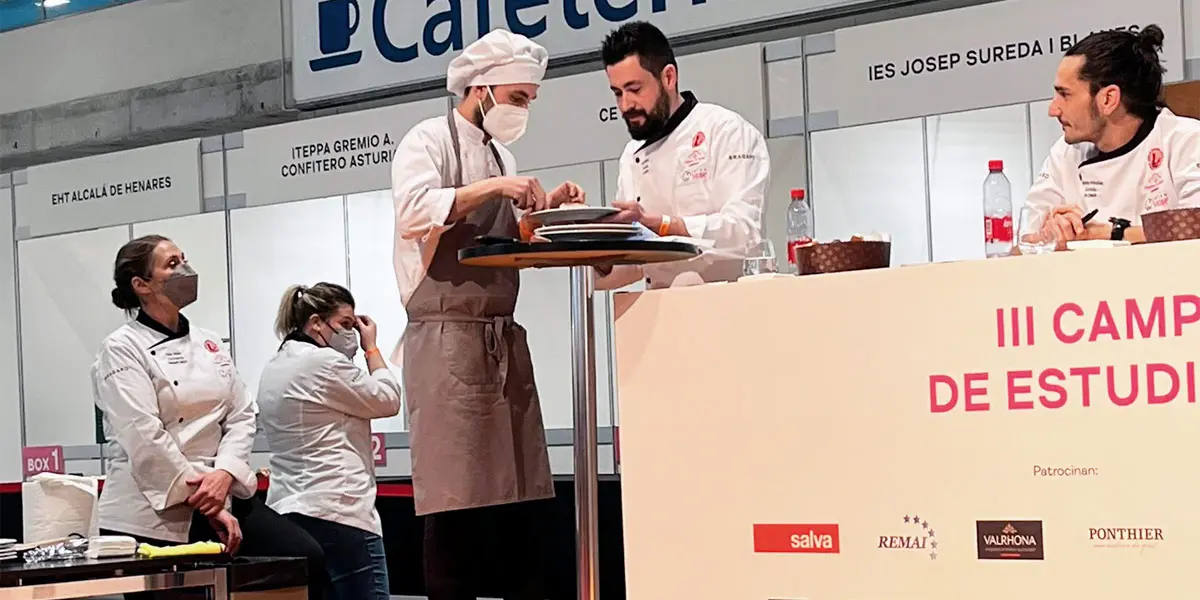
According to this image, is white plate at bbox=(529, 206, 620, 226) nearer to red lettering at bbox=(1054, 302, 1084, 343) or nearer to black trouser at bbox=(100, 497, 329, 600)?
red lettering at bbox=(1054, 302, 1084, 343)

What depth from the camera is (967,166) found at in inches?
186

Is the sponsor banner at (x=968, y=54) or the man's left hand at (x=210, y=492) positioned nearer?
the man's left hand at (x=210, y=492)

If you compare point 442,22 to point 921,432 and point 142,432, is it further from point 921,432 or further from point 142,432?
point 921,432

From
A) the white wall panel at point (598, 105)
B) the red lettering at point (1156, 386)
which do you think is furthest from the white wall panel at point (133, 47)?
the red lettering at point (1156, 386)

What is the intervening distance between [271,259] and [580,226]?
4371 mm

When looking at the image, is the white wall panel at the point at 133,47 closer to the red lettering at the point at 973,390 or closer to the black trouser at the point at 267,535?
the black trouser at the point at 267,535

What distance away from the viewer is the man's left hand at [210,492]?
3.69m

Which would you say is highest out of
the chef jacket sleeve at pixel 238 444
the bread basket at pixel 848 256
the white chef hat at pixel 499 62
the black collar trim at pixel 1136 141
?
the white chef hat at pixel 499 62

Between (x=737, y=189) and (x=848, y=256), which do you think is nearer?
(x=848, y=256)

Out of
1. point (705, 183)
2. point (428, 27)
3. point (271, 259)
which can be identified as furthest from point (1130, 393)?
point (271, 259)

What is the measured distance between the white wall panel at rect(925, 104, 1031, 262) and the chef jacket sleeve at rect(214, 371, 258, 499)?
7.16 ft

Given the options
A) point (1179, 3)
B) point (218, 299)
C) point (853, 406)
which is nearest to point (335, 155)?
point (218, 299)

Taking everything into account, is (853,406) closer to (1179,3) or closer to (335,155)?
(1179,3)

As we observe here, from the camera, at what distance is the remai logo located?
5.62 meters
